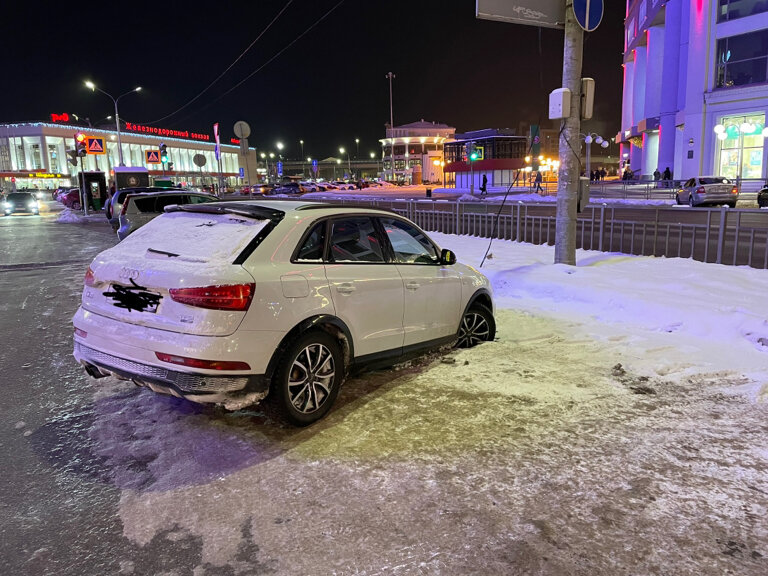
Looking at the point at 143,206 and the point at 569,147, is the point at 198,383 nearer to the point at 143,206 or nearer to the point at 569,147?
the point at 569,147

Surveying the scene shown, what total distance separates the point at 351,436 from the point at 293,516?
3.50 ft

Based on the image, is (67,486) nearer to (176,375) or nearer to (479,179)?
(176,375)

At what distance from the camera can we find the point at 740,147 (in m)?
38.7

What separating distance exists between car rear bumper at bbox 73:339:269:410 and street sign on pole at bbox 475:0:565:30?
7.05m

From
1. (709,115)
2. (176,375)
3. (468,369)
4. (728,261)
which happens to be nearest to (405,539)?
(176,375)

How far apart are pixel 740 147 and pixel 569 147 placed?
3629 cm

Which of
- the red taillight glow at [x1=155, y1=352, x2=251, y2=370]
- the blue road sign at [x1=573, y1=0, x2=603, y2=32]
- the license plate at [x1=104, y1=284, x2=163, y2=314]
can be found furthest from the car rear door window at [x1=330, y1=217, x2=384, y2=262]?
the blue road sign at [x1=573, y1=0, x2=603, y2=32]

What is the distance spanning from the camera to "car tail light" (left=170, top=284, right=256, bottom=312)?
383 cm

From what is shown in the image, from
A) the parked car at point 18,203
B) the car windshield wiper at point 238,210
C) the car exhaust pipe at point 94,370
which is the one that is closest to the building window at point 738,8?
the car windshield wiper at point 238,210

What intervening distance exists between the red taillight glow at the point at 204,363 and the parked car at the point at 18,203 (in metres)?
44.8

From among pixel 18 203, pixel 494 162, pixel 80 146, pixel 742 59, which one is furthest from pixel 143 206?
pixel 494 162

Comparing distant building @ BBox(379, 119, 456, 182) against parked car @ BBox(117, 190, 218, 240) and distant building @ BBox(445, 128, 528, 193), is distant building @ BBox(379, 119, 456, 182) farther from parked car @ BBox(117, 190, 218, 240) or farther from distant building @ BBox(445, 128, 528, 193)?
parked car @ BBox(117, 190, 218, 240)

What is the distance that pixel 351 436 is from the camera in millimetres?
4277

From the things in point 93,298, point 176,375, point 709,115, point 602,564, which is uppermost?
point 709,115
